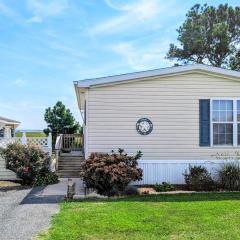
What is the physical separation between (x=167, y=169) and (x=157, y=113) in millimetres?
1929

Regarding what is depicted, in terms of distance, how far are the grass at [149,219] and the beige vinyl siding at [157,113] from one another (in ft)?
11.1

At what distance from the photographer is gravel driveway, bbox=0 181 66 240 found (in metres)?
7.94

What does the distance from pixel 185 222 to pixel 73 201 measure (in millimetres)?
3697

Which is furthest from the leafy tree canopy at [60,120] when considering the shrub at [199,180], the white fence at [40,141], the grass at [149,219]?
the grass at [149,219]

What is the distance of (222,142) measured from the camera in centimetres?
1498

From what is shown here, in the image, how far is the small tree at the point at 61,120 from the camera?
32.3 metres

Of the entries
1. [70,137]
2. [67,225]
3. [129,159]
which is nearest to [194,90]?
[129,159]

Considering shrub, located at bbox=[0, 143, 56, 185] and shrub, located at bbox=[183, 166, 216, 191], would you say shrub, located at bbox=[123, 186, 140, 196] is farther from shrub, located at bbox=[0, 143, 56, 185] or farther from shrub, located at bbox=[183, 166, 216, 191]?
shrub, located at bbox=[0, 143, 56, 185]

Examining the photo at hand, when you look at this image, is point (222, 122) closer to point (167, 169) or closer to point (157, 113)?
point (157, 113)

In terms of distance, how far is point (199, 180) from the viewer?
44.0ft

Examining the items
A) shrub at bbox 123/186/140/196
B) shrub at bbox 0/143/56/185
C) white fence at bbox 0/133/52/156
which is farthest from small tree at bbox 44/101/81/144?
shrub at bbox 123/186/140/196

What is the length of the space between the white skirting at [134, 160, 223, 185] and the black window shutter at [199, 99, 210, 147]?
84cm

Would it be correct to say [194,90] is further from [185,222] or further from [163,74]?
[185,222]

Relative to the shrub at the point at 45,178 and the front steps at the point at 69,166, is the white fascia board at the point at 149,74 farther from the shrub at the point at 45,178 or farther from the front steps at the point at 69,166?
the front steps at the point at 69,166
